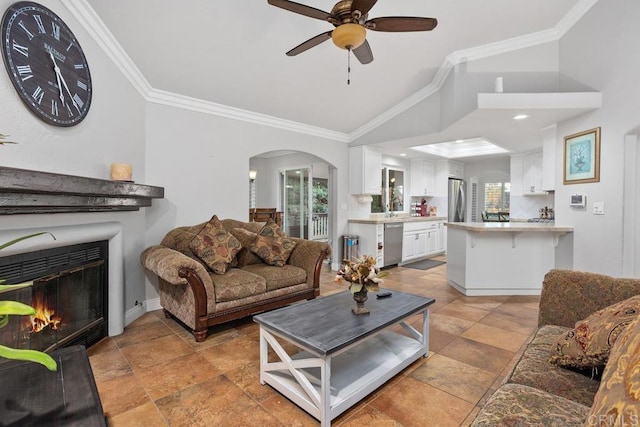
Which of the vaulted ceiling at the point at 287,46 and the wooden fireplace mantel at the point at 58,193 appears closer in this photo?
the wooden fireplace mantel at the point at 58,193

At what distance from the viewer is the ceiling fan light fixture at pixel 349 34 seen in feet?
6.59

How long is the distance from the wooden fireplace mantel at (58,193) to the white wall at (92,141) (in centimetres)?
17

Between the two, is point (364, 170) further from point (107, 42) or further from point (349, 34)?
point (107, 42)

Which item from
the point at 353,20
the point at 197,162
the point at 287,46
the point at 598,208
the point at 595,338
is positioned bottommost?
the point at 595,338

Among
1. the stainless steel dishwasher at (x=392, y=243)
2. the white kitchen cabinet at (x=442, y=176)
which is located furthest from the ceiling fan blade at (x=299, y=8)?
the white kitchen cabinet at (x=442, y=176)

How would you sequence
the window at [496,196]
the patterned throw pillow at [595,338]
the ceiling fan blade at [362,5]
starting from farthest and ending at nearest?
1. the window at [496,196]
2. the ceiling fan blade at [362,5]
3. the patterned throw pillow at [595,338]

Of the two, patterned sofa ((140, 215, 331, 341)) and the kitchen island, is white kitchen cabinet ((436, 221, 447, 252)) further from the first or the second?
patterned sofa ((140, 215, 331, 341))

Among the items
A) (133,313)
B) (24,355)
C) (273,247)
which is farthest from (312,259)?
(24,355)

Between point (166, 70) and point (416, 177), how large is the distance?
5680 millimetres

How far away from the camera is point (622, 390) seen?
696 millimetres

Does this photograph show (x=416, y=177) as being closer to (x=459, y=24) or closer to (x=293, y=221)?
(x=293, y=221)

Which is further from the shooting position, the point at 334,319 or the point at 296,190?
the point at 296,190

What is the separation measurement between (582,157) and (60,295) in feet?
17.4

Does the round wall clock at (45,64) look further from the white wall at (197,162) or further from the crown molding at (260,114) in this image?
the white wall at (197,162)
